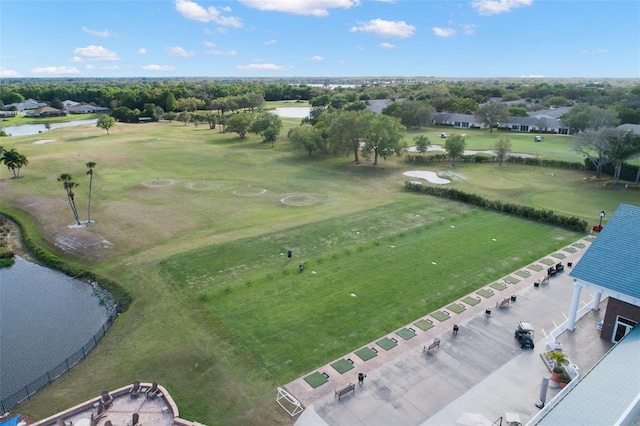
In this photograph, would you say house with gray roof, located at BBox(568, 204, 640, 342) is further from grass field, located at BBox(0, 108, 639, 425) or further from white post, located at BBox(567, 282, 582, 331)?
grass field, located at BBox(0, 108, 639, 425)

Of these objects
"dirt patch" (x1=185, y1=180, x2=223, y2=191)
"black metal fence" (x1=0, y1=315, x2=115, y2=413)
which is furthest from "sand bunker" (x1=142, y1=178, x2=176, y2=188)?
"black metal fence" (x1=0, y1=315, x2=115, y2=413)

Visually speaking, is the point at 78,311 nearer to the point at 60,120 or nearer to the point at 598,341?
the point at 598,341

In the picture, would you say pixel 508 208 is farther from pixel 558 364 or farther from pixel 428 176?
pixel 558 364

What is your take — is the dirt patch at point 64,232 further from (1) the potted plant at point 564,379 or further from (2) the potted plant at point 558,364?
(1) the potted plant at point 564,379

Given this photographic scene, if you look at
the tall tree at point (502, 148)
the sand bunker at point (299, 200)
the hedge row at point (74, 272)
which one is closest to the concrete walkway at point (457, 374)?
the hedge row at point (74, 272)

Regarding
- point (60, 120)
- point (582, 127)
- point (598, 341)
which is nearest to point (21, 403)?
point (598, 341)
